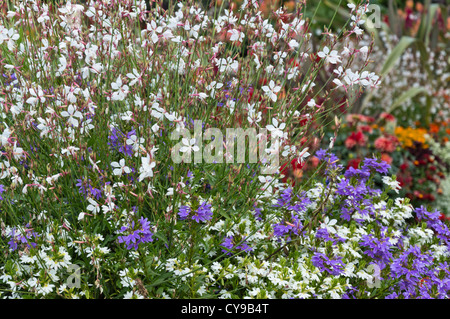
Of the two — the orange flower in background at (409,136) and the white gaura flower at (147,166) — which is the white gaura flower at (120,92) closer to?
the white gaura flower at (147,166)

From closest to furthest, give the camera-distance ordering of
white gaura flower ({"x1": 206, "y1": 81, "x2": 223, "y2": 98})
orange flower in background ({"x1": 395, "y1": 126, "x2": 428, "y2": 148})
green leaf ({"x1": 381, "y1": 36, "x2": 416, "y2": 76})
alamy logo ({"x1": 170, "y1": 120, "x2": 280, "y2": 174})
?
alamy logo ({"x1": 170, "y1": 120, "x2": 280, "y2": 174}) → white gaura flower ({"x1": 206, "y1": 81, "x2": 223, "y2": 98}) → orange flower in background ({"x1": 395, "y1": 126, "x2": 428, "y2": 148}) → green leaf ({"x1": 381, "y1": 36, "x2": 416, "y2": 76})

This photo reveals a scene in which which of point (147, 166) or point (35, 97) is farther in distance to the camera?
point (35, 97)

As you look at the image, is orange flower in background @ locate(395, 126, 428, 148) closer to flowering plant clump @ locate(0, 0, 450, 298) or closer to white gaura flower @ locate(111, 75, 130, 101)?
flowering plant clump @ locate(0, 0, 450, 298)

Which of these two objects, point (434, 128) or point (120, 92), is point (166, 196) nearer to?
point (120, 92)

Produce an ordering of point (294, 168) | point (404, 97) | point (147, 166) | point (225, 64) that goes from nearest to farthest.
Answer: point (147, 166) < point (225, 64) < point (294, 168) < point (404, 97)

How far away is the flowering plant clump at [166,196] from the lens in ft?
6.59

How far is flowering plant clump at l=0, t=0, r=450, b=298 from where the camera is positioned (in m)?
2.01

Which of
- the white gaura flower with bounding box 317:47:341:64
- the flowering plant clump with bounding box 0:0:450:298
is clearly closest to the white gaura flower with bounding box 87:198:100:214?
the flowering plant clump with bounding box 0:0:450:298

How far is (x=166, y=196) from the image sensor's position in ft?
7.75

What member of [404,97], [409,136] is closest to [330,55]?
[409,136]

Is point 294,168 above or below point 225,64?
below

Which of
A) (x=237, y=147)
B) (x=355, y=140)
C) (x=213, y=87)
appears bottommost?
(x=355, y=140)
